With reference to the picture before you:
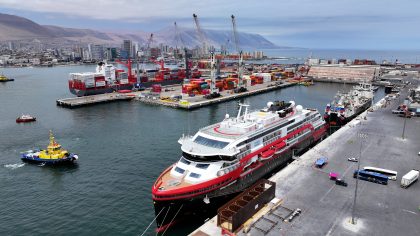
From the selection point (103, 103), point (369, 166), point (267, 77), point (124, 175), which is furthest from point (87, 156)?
point (267, 77)

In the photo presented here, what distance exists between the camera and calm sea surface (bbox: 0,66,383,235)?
120 feet

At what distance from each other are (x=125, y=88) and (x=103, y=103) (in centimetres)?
2921

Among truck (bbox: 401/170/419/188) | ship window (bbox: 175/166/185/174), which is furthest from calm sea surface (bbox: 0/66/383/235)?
truck (bbox: 401/170/419/188)

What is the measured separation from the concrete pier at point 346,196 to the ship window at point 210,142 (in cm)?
918

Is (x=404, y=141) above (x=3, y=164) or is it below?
above

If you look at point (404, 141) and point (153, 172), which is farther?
point (404, 141)

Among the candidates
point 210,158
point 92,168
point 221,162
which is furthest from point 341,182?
point 92,168

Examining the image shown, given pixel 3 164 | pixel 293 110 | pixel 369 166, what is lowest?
pixel 3 164

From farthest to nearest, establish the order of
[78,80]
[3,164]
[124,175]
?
[78,80] → [3,164] → [124,175]

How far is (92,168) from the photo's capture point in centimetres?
5291

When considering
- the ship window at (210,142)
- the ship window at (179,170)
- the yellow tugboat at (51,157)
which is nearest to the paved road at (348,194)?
the ship window at (210,142)

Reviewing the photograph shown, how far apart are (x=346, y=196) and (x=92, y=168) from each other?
140 feet

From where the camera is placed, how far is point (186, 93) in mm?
133500

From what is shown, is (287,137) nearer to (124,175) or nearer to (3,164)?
(124,175)
